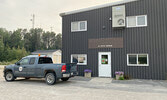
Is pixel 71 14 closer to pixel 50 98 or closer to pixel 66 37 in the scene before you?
pixel 66 37

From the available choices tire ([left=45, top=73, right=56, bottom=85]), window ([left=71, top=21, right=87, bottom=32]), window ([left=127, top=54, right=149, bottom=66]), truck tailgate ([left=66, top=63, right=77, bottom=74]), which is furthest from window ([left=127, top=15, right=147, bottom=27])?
tire ([left=45, top=73, right=56, bottom=85])

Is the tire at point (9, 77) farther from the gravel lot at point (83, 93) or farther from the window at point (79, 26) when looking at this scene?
the window at point (79, 26)

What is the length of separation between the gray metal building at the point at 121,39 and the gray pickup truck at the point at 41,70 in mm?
3391

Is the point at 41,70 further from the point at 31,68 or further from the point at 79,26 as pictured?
the point at 79,26

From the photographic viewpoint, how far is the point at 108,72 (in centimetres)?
1129

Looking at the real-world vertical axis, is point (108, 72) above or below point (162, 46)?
below

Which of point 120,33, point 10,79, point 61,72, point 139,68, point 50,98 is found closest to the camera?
point 50,98

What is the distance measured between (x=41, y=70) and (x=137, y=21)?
8927 mm

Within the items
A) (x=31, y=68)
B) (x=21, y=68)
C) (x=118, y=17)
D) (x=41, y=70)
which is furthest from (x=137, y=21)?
(x=21, y=68)

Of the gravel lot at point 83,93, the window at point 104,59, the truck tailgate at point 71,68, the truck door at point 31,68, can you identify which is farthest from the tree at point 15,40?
the truck tailgate at point 71,68

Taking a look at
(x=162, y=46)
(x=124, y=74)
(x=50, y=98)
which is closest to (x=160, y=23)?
(x=162, y=46)

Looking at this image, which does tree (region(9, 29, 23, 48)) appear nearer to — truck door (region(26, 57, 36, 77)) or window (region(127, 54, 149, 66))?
truck door (region(26, 57, 36, 77))

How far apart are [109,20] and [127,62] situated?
422cm

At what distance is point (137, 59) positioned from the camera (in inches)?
415
